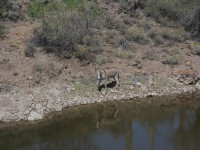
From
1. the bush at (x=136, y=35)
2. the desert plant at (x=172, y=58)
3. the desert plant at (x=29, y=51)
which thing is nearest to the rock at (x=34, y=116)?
the desert plant at (x=29, y=51)

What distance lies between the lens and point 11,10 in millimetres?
30766

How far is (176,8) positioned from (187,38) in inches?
138

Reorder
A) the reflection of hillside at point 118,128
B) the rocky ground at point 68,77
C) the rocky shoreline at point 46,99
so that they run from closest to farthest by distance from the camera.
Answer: the reflection of hillside at point 118,128 → the rocky shoreline at point 46,99 → the rocky ground at point 68,77

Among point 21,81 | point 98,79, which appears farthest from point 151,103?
point 21,81

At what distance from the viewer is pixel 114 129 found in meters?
21.7

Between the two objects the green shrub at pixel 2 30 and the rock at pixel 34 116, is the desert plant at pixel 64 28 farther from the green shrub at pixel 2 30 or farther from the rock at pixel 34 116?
the rock at pixel 34 116

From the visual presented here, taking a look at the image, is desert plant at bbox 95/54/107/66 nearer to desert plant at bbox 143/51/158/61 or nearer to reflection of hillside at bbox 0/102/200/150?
desert plant at bbox 143/51/158/61

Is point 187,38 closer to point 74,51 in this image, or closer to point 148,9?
point 148,9

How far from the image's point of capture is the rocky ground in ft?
74.0

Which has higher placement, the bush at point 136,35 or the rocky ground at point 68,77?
the bush at point 136,35

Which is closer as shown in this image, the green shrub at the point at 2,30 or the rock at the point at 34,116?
the rock at the point at 34,116

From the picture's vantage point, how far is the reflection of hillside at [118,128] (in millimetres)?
20172

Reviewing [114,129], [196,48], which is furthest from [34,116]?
[196,48]

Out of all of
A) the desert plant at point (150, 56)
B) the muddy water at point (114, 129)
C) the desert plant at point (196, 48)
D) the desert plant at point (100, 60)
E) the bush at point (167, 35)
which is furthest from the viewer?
the bush at point (167, 35)
